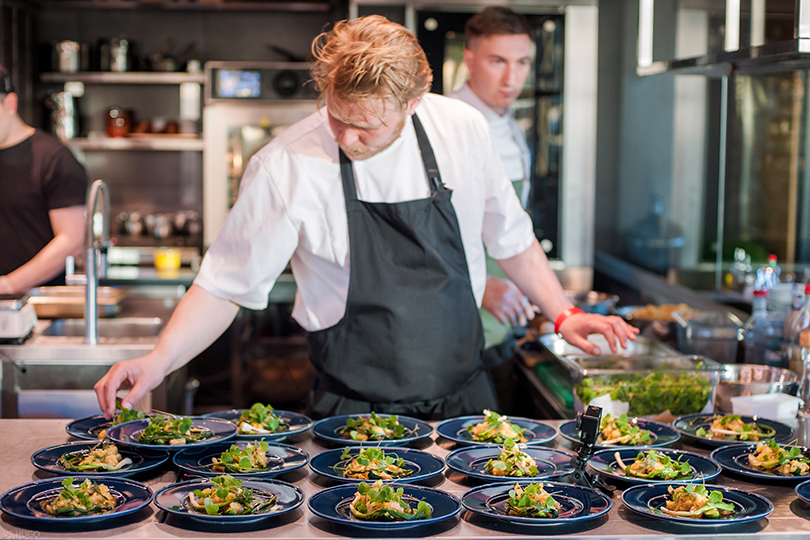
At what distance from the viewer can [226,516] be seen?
4.01 ft

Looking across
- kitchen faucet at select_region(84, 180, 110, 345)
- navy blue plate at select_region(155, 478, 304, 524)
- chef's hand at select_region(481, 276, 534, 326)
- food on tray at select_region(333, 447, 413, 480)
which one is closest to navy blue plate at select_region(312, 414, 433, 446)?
food on tray at select_region(333, 447, 413, 480)

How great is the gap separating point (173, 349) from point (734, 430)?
1119 mm

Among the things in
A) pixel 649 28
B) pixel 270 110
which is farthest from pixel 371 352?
pixel 270 110

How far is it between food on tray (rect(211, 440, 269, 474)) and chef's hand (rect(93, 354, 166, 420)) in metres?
0.27

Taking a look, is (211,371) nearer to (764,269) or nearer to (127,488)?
(764,269)

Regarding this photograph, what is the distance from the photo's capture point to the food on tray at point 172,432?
1.54 metres

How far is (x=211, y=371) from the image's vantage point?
490 cm

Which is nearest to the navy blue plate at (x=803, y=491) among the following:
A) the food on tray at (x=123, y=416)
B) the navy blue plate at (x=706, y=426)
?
the navy blue plate at (x=706, y=426)

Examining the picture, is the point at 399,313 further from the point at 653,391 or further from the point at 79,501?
the point at 79,501

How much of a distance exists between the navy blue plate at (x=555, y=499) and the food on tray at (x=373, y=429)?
309 mm

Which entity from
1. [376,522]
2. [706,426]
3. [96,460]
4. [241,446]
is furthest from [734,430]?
[96,460]

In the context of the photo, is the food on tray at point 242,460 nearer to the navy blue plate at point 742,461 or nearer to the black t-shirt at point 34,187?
the navy blue plate at point 742,461

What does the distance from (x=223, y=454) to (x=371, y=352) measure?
1.76ft

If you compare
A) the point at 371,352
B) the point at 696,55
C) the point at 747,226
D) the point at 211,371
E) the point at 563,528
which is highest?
the point at 696,55
